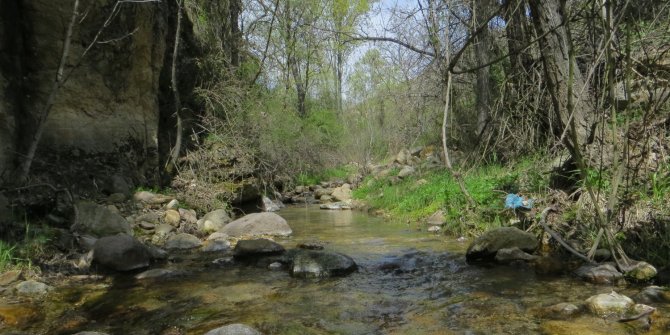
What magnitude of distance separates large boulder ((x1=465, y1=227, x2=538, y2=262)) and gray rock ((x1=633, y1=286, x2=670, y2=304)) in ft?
5.74

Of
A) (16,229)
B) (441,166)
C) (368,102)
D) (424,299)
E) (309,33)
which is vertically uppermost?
(309,33)

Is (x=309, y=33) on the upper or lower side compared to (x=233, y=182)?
upper

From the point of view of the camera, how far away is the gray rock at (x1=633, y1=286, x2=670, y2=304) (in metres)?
3.79

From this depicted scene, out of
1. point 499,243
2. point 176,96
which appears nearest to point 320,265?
point 499,243

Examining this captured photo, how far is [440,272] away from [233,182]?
689 cm

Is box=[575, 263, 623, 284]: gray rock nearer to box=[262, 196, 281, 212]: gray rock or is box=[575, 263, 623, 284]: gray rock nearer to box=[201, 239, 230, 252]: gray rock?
box=[201, 239, 230, 252]: gray rock

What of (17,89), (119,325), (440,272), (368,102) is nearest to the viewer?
(119,325)

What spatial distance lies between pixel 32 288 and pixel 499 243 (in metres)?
4.85

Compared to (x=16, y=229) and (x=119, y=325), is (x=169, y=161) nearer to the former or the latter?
(x=16, y=229)

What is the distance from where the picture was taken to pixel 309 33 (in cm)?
2025

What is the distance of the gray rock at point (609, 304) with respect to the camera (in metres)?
3.63

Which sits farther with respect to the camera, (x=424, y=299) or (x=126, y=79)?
(x=126, y=79)

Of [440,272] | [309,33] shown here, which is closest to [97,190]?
[440,272]

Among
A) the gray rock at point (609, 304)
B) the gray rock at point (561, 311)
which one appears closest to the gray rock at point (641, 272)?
the gray rock at point (609, 304)
